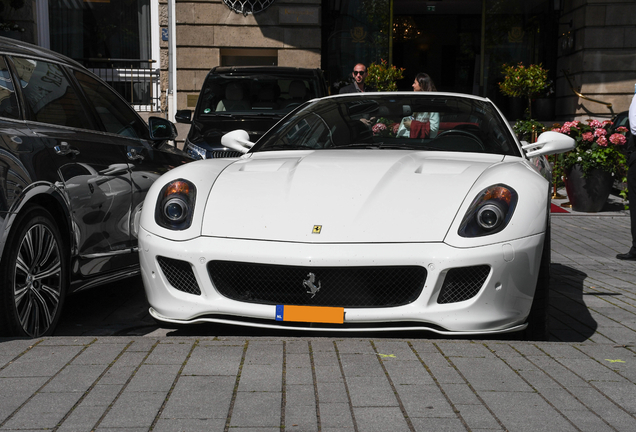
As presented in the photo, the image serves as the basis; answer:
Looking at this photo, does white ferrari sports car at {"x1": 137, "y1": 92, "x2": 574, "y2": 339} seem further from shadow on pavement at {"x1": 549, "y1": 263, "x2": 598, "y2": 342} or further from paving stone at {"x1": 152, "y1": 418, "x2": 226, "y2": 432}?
paving stone at {"x1": 152, "y1": 418, "x2": 226, "y2": 432}

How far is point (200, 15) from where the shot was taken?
1684 cm

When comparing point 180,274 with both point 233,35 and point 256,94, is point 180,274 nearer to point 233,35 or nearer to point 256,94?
point 256,94

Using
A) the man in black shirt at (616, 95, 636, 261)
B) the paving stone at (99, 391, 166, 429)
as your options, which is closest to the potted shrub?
the man in black shirt at (616, 95, 636, 261)

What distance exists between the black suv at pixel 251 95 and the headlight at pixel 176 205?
221 inches

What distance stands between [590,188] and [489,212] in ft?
25.5

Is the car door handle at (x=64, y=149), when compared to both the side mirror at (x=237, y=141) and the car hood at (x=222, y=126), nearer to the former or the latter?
the side mirror at (x=237, y=141)

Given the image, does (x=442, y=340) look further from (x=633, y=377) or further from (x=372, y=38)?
(x=372, y=38)

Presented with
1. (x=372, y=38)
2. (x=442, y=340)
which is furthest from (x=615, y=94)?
(x=442, y=340)

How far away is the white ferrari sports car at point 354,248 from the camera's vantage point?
339cm

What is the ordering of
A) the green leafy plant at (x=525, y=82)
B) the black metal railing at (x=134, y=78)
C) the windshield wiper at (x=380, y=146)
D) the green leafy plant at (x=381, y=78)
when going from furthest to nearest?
the green leafy plant at (x=525, y=82) < the black metal railing at (x=134, y=78) < the green leafy plant at (x=381, y=78) < the windshield wiper at (x=380, y=146)

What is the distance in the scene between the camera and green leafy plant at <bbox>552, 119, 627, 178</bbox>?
1061 cm

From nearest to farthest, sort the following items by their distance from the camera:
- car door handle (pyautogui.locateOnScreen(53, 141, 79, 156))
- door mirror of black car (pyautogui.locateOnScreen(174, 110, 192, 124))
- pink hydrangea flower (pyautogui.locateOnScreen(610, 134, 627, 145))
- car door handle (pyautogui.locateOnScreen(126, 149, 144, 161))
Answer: car door handle (pyautogui.locateOnScreen(53, 141, 79, 156)) → car door handle (pyautogui.locateOnScreen(126, 149, 144, 161)) → door mirror of black car (pyautogui.locateOnScreen(174, 110, 192, 124)) → pink hydrangea flower (pyautogui.locateOnScreen(610, 134, 627, 145))

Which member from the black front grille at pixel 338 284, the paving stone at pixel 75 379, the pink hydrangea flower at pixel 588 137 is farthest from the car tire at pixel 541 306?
the pink hydrangea flower at pixel 588 137

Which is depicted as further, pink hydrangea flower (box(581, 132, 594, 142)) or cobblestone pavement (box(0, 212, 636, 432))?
pink hydrangea flower (box(581, 132, 594, 142))
